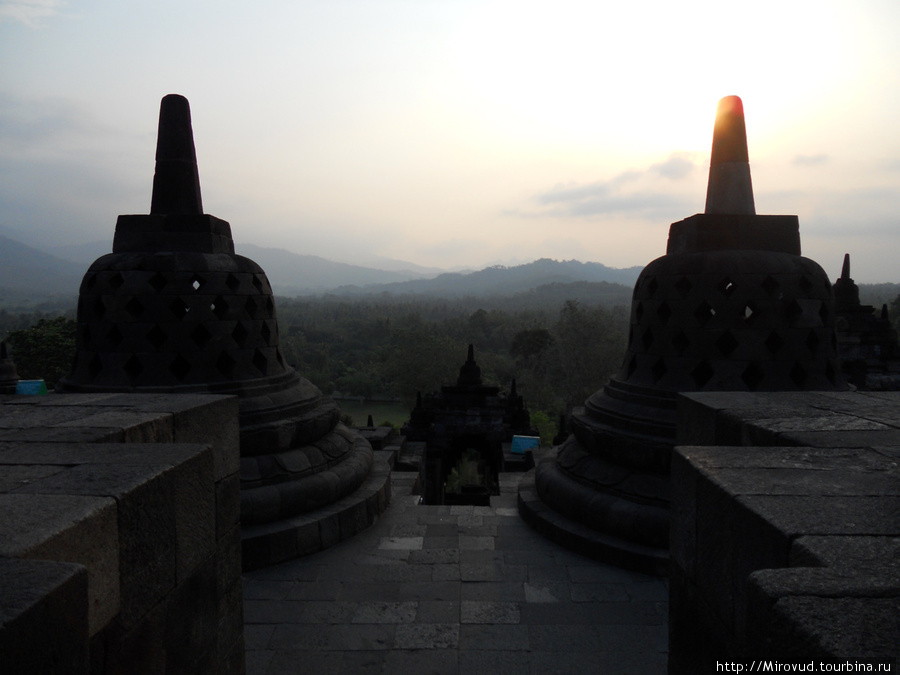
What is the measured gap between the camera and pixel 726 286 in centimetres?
546

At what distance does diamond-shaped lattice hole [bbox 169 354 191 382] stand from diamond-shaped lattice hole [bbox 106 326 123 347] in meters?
0.61

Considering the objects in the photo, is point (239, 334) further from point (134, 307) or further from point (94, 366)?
point (94, 366)

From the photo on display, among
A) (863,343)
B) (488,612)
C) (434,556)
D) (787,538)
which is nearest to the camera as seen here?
(787,538)

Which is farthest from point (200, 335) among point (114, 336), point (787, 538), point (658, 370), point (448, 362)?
point (448, 362)

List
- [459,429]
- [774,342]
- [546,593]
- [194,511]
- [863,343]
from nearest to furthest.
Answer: [194,511] → [546,593] → [774,342] → [459,429] → [863,343]

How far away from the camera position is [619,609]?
4.15 m

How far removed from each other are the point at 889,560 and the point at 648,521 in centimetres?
353

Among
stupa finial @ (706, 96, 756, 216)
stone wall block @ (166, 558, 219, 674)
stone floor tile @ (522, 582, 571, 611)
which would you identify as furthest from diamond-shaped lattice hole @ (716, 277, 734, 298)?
stone wall block @ (166, 558, 219, 674)

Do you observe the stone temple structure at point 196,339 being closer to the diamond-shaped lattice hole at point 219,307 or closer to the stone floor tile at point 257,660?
the diamond-shaped lattice hole at point 219,307

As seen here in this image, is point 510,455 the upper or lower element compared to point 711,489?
lower

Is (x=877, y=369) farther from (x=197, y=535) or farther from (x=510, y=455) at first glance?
(x=197, y=535)

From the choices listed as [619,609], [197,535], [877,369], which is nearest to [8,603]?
[197,535]

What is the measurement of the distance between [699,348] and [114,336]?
5.99 m

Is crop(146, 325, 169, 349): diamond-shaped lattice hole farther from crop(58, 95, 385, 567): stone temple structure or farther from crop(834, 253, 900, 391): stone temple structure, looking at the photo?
crop(834, 253, 900, 391): stone temple structure
